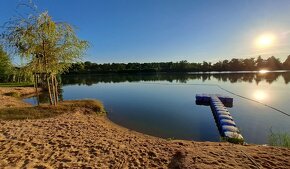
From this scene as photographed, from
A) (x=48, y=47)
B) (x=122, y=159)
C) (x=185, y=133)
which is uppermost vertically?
(x=48, y=47)

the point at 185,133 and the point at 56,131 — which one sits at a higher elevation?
the point at 56,131

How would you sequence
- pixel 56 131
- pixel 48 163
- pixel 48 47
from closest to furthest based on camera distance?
pixel 48 163 < pixel 56 131 < pixel 48 47

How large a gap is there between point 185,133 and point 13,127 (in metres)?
10.8

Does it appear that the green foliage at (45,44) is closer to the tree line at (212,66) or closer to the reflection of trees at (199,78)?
the reflection of trees at (199,78)

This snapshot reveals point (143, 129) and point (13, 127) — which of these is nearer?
point (13, 127)

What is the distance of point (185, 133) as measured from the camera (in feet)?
53.9

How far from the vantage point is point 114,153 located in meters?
9.03

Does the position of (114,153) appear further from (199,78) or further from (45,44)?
(199,78)

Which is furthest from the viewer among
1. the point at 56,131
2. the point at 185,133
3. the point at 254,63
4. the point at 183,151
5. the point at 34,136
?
the point at 254,63

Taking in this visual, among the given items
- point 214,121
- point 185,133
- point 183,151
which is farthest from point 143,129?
point 183,151

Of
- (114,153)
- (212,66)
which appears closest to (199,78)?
(212,66)

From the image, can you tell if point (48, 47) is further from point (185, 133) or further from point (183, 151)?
point (183, 151)

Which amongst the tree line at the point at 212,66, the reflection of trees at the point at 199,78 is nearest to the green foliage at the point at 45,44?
the reflection of trees at the point at 199,78

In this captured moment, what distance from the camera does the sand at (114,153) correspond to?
786 cm
